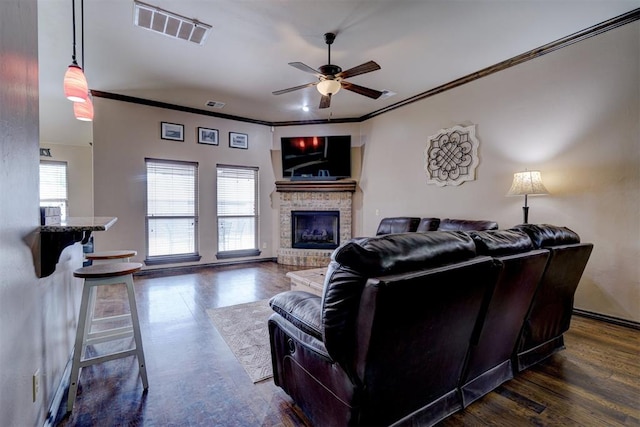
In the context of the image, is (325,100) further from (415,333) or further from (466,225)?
(415,333)

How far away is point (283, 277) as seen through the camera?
489 cm

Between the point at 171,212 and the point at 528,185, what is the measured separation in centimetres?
529

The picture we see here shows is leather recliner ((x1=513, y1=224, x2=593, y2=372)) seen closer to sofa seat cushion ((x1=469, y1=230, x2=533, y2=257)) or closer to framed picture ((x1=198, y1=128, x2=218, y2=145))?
sofa seat cushion ((x1=469, y1=230, x2=533, y2=257))

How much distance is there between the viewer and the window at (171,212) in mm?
5102

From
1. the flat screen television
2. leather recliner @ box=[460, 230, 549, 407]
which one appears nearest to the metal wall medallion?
the flat screen television

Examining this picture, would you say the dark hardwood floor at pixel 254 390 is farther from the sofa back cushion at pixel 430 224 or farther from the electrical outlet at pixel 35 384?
the sofa back cushion at pixel 430 224

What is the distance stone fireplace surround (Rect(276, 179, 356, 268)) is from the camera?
19.5 feet

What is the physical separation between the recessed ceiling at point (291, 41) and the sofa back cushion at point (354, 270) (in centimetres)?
244

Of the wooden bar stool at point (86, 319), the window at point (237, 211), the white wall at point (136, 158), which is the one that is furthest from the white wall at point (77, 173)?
the wooden bar stool at point (86, 319)

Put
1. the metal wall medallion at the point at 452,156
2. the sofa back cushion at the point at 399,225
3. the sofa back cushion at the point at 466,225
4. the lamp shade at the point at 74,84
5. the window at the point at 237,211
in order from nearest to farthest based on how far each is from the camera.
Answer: the lamp shade at the point at 74,84 < the sofa back cushion at the point at 466,225 < the metal wall medallion at the point at 452,156 < the sofa back cushion at the point at 399,225 < the window at the point at 237,211

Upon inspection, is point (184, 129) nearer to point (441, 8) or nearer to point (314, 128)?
point (314, 128)

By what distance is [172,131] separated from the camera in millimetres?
5211

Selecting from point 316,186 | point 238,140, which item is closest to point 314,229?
point 316,186

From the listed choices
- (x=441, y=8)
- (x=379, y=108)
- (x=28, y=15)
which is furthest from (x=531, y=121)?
(x=28, y=15)
